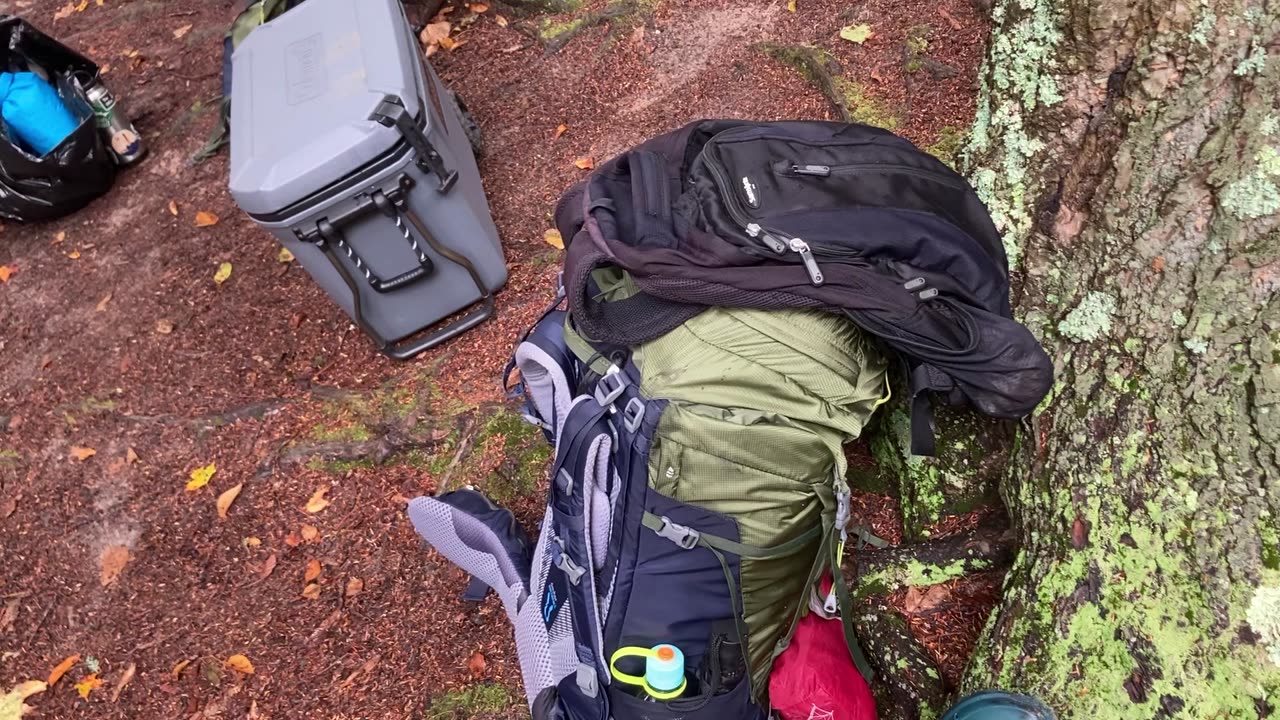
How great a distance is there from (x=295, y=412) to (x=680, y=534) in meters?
2.03

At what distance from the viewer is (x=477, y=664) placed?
2.53 meters

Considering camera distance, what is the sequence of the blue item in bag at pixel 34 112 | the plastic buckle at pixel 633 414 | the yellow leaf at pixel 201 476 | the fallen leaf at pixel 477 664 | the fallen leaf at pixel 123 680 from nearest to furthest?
1. the plastic buckle at pixel 633 414
2. the fallen leaf at pixel 477 664
3. the fallen leaf at pixel 123 680
4. the yellow leaf at pixel 201 476
5. the blue item in bag at pixel 34 112

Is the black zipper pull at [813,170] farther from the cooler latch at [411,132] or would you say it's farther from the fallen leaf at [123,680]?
the fallen leaf at [123,680]

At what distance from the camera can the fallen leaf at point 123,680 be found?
2.78m

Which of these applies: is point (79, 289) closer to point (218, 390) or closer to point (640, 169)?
point (218, 390)

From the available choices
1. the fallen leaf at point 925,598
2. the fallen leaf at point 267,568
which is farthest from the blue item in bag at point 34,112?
the fallen leaf at point 925,598

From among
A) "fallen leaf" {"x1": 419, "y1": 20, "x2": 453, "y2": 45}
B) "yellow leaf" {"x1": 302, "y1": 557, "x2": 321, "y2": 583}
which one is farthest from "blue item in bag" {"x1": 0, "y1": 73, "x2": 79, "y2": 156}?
"yellow leaf" {"x1": 302, "y1": 557, "x2": 321, "y2": 583}

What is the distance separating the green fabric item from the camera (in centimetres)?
178

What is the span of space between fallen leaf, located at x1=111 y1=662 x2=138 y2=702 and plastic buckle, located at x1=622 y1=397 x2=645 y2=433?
2.14m

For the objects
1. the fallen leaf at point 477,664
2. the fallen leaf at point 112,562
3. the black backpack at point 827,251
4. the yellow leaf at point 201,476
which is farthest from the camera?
the yellow leaf at point 201,476

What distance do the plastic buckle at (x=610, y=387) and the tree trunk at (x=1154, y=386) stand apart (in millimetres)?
915

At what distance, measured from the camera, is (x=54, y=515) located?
3.27m

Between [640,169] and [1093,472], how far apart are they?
118 centimetres

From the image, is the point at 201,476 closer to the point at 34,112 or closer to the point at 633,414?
the point at 633,414
